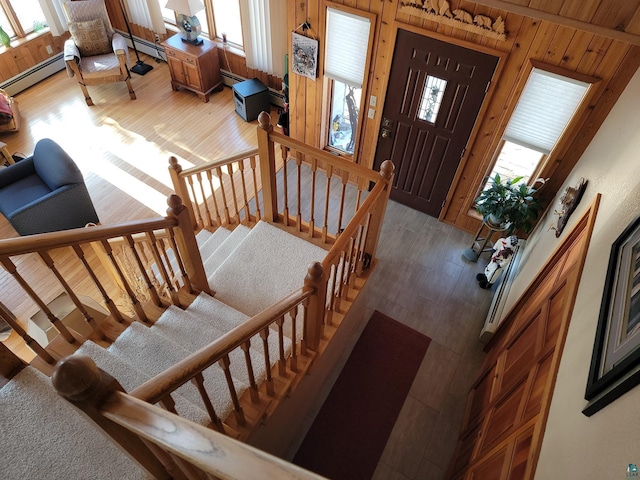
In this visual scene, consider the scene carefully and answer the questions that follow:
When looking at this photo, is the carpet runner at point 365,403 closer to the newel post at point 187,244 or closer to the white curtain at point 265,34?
the newel post at point 187,244

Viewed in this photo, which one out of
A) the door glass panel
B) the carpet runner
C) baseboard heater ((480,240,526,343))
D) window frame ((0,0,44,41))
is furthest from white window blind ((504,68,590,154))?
window frame ((0,0,44,41))

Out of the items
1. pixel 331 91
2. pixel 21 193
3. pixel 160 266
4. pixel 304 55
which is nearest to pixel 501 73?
pixel 331 91

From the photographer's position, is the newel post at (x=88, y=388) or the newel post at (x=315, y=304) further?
the newel post at (x=315, y=304)

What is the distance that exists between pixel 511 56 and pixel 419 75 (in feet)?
2.68

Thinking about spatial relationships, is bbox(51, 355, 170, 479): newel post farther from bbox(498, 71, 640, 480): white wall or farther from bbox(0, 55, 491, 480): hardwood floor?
bbox(0, 55, 491, 480): hardwood floor

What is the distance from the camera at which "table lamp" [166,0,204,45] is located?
5324 mm

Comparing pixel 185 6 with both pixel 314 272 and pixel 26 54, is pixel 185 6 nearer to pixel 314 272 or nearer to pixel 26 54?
pixel 26 54

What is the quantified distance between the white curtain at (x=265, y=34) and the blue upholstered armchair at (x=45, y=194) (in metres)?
2.90

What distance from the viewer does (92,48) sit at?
620cm

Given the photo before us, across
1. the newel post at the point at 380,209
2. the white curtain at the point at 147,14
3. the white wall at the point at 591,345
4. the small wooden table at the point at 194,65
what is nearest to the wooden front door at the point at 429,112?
the white wall at the point at 591,345

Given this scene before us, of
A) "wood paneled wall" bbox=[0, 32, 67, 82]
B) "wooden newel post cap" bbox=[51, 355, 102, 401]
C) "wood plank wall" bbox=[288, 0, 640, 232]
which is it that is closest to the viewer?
"wooden newel post cap" bbox=[51, 355, 102, 401]

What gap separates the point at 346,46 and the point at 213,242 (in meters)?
2.34

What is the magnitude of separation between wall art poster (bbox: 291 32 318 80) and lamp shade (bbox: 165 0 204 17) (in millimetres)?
1881

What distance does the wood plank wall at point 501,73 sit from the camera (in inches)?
123
